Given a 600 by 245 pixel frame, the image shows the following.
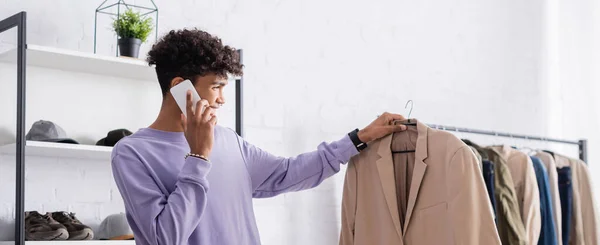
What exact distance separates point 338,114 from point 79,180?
123 cm

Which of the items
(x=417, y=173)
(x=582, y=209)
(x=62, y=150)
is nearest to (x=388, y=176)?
(x=417, y=173)

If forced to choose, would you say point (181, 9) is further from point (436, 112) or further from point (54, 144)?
point (436, 112)

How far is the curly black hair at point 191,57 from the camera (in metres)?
2.24

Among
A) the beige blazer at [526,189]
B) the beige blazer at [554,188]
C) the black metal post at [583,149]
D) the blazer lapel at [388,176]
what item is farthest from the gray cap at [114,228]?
the black metal post at [583,149]

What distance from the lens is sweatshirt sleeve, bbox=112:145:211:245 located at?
208cm

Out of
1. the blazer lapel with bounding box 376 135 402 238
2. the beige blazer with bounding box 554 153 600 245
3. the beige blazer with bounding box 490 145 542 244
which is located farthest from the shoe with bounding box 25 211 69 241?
the beige blazer with bounding box 554 153 600 245

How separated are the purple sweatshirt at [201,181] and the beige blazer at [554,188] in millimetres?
1486

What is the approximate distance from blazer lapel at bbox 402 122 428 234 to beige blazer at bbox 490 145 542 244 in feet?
3.45

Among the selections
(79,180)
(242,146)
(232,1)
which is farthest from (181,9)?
(242,146)

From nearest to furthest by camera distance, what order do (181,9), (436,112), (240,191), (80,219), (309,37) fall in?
(240,191) → (80,219) → (181,9) → (309,37) → (436,112)

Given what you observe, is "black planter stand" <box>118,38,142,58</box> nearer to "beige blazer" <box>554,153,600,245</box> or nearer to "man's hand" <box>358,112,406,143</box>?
"man's hand" <box>358,112,406,143</box>

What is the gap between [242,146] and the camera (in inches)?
96.7

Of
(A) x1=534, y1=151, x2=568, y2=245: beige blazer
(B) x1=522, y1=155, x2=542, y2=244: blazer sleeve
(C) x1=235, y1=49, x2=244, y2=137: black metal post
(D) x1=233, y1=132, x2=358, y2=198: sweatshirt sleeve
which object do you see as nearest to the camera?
(D) x1=233, y1=132, x2=358, y2=198: sweatshirt sleeve

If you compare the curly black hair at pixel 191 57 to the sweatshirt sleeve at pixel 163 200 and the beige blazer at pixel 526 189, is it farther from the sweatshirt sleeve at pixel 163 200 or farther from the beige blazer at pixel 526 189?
the beige blazer at pixel 526 189
